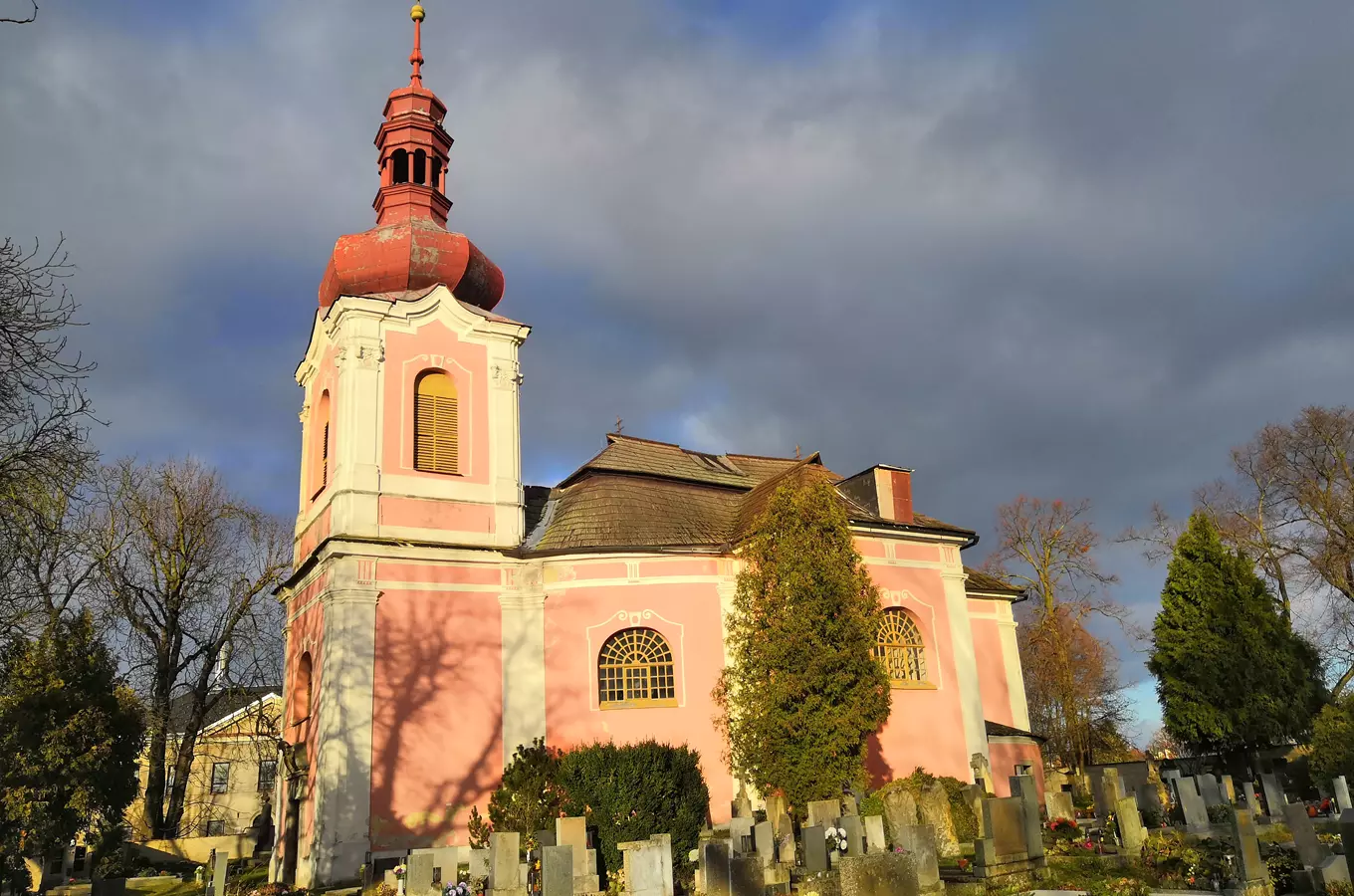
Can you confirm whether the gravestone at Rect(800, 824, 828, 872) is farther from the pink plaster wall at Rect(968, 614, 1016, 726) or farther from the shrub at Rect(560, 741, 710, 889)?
the pink plaster wall at Rect(968, 614, 1016, 726)

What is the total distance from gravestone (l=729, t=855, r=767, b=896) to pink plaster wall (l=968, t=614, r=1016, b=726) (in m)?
13.3

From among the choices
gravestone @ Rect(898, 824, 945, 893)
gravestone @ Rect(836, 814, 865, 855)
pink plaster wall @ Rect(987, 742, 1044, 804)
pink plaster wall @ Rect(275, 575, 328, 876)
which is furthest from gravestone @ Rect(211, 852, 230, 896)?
pink plaster wall @ Rect(987, 742, 1044, 804)

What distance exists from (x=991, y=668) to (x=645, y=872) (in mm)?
16213

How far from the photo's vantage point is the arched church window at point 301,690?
70.0 ft

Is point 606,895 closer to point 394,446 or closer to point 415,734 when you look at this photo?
point 415,734

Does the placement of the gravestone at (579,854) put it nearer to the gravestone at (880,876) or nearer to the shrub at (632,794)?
the shrub at (632,794)

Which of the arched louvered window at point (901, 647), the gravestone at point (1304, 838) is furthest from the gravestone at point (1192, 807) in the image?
the arched louvered window at point (901, 647)

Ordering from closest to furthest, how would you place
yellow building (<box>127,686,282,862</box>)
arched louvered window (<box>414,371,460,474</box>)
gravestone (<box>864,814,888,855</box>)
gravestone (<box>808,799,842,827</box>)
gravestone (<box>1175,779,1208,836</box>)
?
gravestone (<box>864,814,888,855</box>) → gravestone (<box>808,799,842,827</box>) → gravestone (<box>1175,779,1208,836</box>) → arched louvered window (<box>414,371,460,474</box>) → yellow building (<box>127,686,282,862</box>)

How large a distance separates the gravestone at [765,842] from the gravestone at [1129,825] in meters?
4.82

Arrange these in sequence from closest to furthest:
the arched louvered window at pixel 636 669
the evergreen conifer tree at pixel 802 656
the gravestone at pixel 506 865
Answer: the gravestone at pixel 506 865, the evergreen conifer tree at pixel 802 656, the arched louvered window at pixel 636 669

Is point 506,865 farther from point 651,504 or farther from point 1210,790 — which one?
point 1210,790

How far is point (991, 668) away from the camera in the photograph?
26000 millimetres

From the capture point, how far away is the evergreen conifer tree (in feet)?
59.6

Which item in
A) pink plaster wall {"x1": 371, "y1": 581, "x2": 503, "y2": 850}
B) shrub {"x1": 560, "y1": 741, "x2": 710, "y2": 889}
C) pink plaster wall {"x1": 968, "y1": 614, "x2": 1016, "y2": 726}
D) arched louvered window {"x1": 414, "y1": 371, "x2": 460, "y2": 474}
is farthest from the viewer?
pink plaster wall {"x1": 968, "y1": 614, "x2": 1016, "y2": 726}
